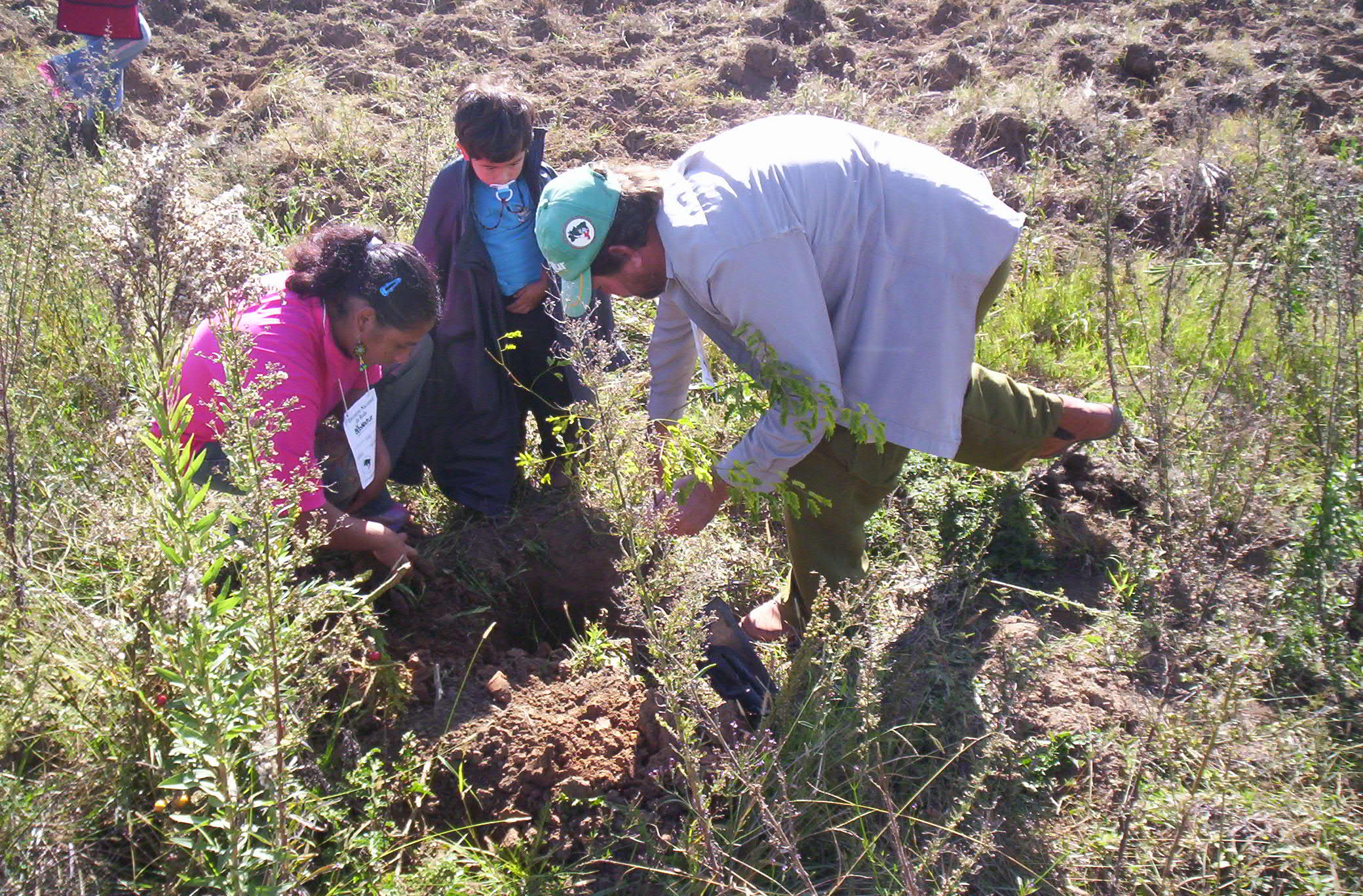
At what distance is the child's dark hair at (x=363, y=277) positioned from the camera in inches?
106

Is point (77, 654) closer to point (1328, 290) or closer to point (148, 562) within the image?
point (148, 562)

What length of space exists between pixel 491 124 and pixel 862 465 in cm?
165

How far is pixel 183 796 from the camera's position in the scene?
1.91 m

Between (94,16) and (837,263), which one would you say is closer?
(837,263)

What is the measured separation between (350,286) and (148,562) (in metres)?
0.96

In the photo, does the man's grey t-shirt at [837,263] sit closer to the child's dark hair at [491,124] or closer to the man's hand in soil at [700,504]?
the man's hand in soil at [700,504]

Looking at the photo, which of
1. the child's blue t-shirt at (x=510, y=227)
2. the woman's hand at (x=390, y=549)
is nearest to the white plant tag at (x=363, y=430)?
the woman's hand at (x=390, y=549)

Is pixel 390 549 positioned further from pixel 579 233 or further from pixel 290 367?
pixel 579 233

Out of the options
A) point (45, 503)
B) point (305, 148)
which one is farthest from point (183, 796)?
point (305, 148)

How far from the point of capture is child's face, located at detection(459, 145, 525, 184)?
3240mm

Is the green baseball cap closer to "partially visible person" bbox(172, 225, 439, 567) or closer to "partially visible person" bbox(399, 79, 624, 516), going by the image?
"partially visible person" bbox(172, 225, 439, 567)

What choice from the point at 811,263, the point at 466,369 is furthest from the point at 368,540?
the point at 811,263

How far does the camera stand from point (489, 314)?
3412mm

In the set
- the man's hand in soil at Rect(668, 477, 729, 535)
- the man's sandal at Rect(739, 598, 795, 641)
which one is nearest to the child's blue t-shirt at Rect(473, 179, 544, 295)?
the man's hand in soil at Rect(668, 477, 729, 535)
